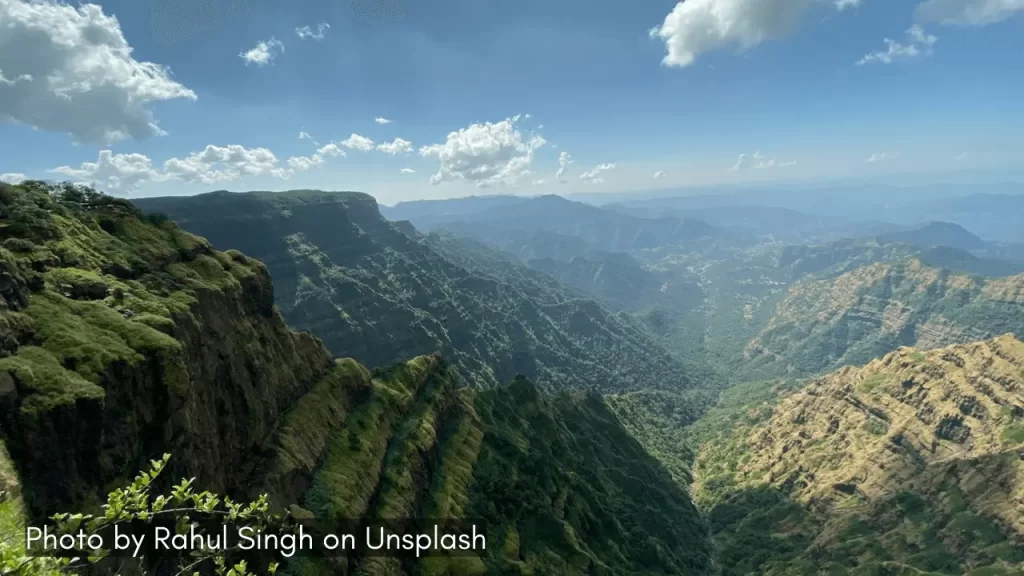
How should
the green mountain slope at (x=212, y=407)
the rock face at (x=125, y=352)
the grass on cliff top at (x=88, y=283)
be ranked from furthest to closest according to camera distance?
the grass on cliff top at (x=88, y=283)
the green mountain slope at (x=212, y=407)
the rock face at (x=125, y=352)

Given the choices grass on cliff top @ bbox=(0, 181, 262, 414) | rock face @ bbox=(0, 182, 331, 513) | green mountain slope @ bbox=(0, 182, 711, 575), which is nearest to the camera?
rock face @ bbox=(0, 182, 331, 513)

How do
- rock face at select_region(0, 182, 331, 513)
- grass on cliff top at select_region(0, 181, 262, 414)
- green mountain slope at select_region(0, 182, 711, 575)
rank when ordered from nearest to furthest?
rock face at select_region(0, 182, 331, 513) → green mountain slope at select_region(0, 182, 711, 575) → grass on cliff top at select_region(0, 181, 262, 414)

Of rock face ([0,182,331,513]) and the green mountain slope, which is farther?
the green mountain slope

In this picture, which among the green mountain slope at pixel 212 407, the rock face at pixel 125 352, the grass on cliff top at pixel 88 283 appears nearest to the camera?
the rock face at pixel 125 352

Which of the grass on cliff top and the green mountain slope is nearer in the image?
the green mountain slope

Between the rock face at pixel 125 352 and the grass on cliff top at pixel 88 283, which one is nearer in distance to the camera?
the rock face at pixel 125 352

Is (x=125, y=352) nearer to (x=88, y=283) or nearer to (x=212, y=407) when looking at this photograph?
(x=88, y=283)
